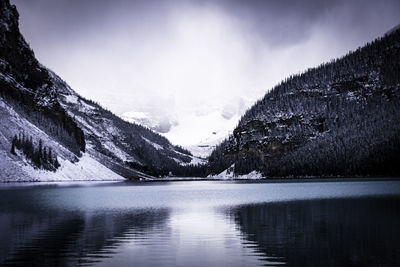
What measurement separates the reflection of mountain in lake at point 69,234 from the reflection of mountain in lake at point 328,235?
35.5 ft

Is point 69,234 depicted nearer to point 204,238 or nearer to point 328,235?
point 204,238

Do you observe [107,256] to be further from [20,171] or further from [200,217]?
[20,171]

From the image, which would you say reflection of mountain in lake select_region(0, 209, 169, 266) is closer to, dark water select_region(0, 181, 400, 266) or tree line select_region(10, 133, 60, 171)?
dark water select_region(0, 181, 400, 266)

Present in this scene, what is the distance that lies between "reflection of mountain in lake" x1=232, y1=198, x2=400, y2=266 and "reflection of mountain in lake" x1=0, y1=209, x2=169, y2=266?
10.8 metres

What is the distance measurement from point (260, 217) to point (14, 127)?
17796 cm

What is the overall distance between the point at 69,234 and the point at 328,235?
885 inches

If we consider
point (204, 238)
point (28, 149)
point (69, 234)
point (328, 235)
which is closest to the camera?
point (328, 235)

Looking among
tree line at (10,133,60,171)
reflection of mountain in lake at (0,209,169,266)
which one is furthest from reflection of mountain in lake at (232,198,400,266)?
tree line at (10,133,60,171)

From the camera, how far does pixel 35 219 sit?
46.5 metres

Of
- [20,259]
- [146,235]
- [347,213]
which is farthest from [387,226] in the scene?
[20,259]

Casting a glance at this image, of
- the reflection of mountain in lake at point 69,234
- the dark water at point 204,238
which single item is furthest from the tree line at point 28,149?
the reflection of mountain in lake at point 69,234

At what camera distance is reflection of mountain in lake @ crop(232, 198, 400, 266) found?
2534 cm

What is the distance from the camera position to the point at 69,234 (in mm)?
36094

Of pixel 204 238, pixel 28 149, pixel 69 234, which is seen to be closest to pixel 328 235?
pixel 204 238
